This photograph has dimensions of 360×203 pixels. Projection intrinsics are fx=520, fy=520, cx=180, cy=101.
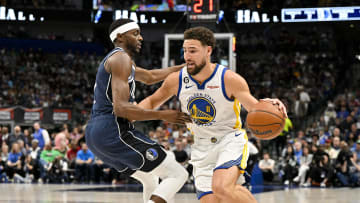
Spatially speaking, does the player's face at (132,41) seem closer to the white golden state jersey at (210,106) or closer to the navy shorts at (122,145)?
the white golden state jersey at (210,106)

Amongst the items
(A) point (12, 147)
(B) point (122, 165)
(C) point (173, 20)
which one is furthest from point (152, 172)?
(C) point (173, 20)

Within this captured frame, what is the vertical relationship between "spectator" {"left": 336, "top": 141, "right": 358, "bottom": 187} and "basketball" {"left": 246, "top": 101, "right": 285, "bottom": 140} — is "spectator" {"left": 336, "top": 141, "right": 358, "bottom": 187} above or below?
below

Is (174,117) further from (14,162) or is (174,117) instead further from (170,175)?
(14,162)

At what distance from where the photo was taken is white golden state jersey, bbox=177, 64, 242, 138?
440 centimetres

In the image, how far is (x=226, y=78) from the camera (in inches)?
173

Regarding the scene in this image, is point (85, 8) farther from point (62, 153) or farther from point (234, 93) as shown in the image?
point (234, 93)

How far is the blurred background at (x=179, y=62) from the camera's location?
1322cm

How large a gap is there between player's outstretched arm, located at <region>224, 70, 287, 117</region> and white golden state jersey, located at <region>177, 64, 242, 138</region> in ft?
0.15

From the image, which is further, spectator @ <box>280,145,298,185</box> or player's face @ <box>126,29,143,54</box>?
spectator @ <box>280,145,298,185</box>

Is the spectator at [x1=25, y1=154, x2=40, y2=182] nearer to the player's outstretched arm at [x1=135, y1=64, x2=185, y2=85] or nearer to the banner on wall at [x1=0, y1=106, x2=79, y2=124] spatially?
the banner on wall at [x1=0, y1=106, x2=79, y2=124]

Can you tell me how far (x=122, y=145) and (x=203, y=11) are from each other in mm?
7637

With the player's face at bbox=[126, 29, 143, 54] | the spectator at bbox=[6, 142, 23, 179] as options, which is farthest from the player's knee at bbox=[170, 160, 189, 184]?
the spectator at bbox=[6, 142, 23, 179]

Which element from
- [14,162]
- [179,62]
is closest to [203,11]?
[179,62]

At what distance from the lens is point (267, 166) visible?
1336 cm
